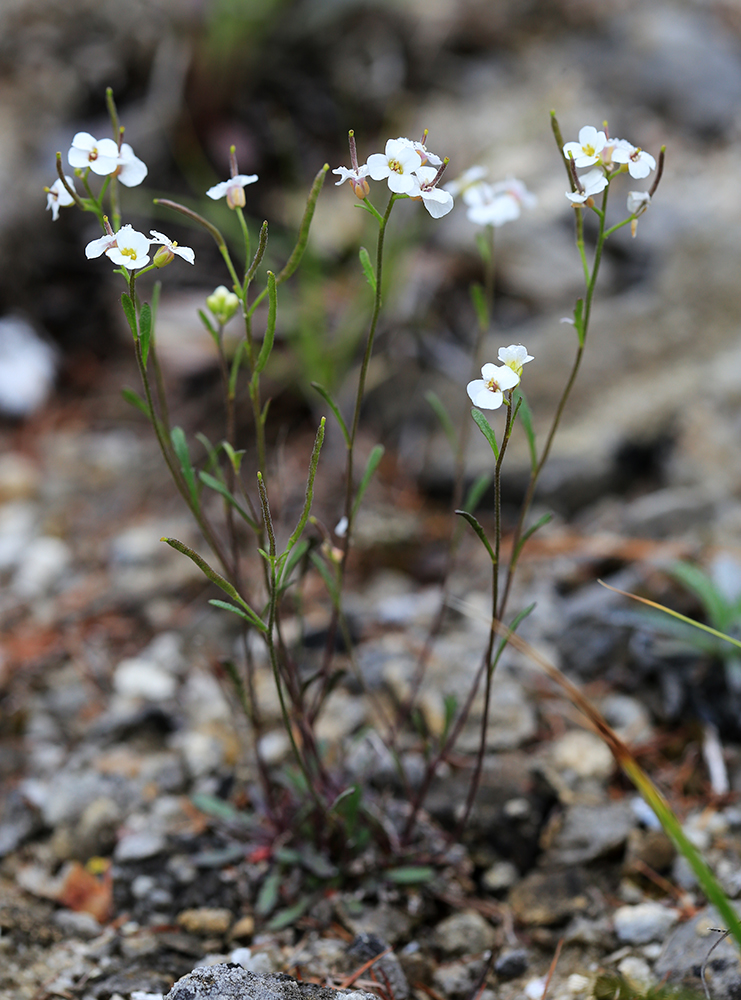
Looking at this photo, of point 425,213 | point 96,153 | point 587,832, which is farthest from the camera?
point 425,213

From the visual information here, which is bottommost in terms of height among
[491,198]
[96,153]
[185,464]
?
[185,464]

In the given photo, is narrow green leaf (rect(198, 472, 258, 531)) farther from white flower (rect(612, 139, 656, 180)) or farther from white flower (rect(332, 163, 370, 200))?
white flower (rect(612, 139, 656, 180))

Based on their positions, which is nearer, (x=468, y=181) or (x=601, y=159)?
(x=601, y=159)

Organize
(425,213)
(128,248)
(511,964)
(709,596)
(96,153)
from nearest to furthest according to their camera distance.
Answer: (128,248), (96,153), (511,964), (709,596), (425,213)

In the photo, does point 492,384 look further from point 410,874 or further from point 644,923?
point 644,923

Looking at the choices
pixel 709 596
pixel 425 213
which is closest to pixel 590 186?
pixel 709 596

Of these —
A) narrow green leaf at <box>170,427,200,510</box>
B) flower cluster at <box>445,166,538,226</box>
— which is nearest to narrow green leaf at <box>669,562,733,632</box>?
flower cluster at <box>445,166,538,226</box>
